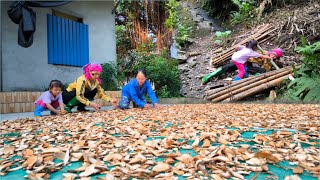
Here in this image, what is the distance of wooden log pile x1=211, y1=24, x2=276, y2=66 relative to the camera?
6.77 metres

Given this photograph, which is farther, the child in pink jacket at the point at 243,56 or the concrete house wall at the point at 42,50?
the child in pink jacket at the point at 243,56

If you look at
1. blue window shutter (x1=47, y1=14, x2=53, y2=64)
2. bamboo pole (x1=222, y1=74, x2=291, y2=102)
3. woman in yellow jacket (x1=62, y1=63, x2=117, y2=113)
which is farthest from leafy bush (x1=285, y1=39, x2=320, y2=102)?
blue window shutter (x1=47, y1=14, x2=53, y2=64)

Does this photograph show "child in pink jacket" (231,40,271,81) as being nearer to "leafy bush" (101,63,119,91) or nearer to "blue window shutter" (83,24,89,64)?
"leafy bush" (101,63,119,91)

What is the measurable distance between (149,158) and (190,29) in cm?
881

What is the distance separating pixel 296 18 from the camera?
654 cm

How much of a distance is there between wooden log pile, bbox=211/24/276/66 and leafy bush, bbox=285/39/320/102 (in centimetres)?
215

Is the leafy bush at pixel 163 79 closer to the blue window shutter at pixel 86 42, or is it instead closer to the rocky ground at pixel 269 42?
the rocky ground at pixel 269 42

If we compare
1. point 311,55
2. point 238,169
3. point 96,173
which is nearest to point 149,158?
point 96,173

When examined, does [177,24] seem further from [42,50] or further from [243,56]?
[42,50]

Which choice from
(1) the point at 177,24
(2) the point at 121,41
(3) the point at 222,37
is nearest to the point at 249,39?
(3) the point at 222,37

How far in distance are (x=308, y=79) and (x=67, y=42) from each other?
13.7ft

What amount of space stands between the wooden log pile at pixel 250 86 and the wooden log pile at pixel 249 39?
1824mm

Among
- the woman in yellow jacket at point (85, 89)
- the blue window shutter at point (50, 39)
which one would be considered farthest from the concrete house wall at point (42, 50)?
the woman in yellow jacket at point (85, 89)

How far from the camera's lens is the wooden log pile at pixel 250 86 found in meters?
4.80
